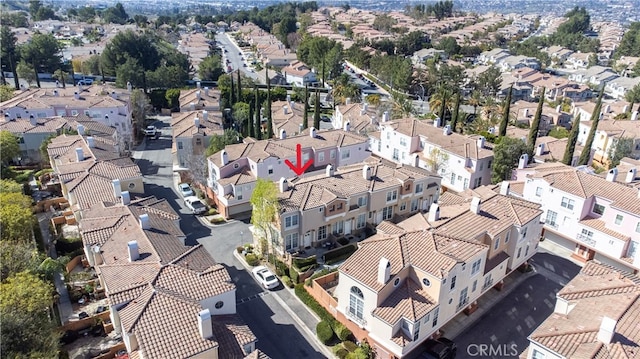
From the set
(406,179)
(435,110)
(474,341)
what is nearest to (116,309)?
(474,341)

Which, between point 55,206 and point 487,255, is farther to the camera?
point 55,206

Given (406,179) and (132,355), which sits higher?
(406,179)

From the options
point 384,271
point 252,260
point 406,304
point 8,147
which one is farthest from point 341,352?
point 8,147

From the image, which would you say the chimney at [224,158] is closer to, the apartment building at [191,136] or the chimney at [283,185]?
the apartment building at [191,136]

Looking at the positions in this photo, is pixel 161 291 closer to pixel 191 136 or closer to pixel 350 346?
pixel 350 346

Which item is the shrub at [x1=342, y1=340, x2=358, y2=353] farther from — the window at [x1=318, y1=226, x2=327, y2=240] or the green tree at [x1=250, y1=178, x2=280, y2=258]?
the window at [x1=318, y1=226, x2=327, y2=240]

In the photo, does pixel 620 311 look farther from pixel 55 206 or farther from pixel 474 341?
pixel 55 206

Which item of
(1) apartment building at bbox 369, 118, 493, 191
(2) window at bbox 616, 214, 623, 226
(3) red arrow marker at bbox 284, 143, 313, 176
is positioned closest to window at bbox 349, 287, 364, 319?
(3) red arrow marker at bbox 284, 143, 313, 176

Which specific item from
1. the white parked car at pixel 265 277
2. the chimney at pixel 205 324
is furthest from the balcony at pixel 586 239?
the chimney at pixel 205 324
